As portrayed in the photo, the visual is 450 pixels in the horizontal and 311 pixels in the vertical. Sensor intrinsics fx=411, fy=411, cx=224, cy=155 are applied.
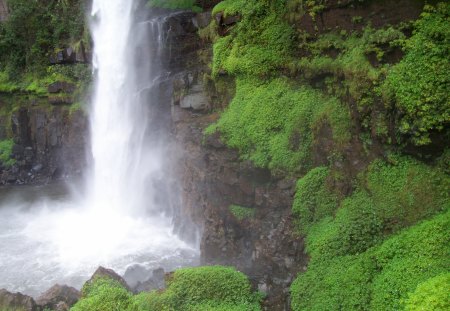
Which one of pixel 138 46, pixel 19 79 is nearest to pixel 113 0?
pixel 138 46

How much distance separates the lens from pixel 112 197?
19203 mm

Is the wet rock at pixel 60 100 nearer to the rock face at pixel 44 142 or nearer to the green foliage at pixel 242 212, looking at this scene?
the rock face at pixel 44 142

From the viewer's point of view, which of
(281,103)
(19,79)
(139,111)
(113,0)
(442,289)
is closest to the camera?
(442,289)

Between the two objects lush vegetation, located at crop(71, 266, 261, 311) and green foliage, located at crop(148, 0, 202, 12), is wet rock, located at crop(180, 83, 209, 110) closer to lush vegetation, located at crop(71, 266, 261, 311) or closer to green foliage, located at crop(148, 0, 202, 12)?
green foliage, located at crop(148, 0, 202, 12)

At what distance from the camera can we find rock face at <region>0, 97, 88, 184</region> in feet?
79.6

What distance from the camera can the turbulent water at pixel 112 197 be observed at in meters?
14.7

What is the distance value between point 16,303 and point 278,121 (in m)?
8.47

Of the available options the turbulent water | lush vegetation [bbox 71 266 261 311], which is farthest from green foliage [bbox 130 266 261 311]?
the turbulent water

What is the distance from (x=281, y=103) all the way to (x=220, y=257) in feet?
16.4

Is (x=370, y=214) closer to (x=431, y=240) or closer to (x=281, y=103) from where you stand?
(x=431, y=240)

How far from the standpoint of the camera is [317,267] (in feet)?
30.8

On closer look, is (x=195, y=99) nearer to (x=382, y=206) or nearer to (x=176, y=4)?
(x=176, y=4)

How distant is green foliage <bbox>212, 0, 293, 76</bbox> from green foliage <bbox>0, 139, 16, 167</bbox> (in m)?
16.7

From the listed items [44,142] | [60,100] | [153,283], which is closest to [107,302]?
[153,283]
